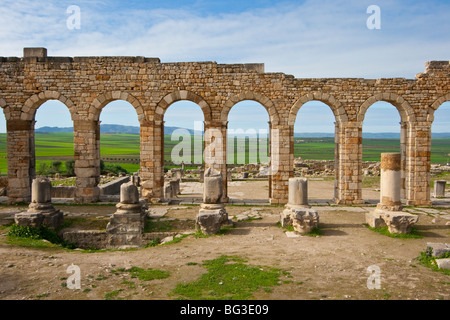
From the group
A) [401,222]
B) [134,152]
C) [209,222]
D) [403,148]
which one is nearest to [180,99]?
[209,222]

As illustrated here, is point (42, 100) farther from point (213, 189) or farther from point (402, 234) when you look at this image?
point (402, 234)

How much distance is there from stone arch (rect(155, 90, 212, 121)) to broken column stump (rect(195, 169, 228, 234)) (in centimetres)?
430

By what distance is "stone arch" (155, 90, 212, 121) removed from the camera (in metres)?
15.2

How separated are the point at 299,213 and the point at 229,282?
14.9 feet

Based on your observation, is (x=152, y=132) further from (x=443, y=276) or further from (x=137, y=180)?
(x=443, y=276)

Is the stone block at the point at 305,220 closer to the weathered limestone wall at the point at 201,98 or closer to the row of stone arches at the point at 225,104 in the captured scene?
the weathered limestone wall at the point at 201,98

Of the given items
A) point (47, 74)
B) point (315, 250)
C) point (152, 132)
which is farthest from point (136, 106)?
point (315, 250)

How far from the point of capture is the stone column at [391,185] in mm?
11383

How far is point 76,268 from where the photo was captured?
772 cm

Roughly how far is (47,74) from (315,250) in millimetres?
13141

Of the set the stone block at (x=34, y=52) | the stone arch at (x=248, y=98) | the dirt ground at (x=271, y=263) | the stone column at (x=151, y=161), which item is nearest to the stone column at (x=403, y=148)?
the dirt ground at (x=271, y=263)

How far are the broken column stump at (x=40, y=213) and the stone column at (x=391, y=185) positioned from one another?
10.7 meters

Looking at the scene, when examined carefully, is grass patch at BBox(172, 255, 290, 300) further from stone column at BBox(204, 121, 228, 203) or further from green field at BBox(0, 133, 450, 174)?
green field at BBox(0, 133, 450, 174)

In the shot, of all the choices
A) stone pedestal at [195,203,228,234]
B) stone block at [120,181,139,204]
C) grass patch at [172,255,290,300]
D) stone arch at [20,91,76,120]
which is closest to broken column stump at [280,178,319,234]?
stone pedestal at [195,203,228,234]
